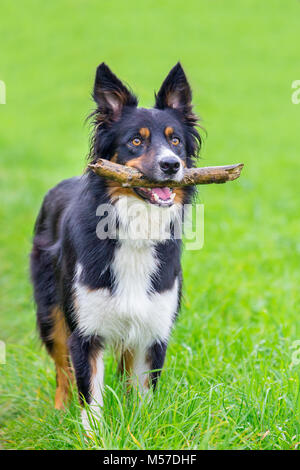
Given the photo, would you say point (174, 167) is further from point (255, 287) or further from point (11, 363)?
point (255, 287)

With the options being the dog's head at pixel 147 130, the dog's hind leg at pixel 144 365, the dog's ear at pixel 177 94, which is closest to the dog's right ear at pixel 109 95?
the dog's head at pixel 147 130

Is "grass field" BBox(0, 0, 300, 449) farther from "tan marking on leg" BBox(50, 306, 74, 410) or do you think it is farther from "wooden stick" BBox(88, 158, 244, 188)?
"wooden stick" BBox(88, 158, 244, 188)

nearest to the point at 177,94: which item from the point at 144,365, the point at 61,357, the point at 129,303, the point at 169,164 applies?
the point at 169,164

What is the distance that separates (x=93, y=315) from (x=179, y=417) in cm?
76

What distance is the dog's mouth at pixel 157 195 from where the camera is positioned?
136 inches

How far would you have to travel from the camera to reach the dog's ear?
3.76 metres

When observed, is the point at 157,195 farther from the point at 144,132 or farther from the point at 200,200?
the point at 200,200

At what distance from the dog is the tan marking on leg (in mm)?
208

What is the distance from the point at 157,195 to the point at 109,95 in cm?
75

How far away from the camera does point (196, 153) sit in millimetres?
3998

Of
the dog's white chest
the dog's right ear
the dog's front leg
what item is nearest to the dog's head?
the dog's right ear

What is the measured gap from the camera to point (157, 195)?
3.47 metres
